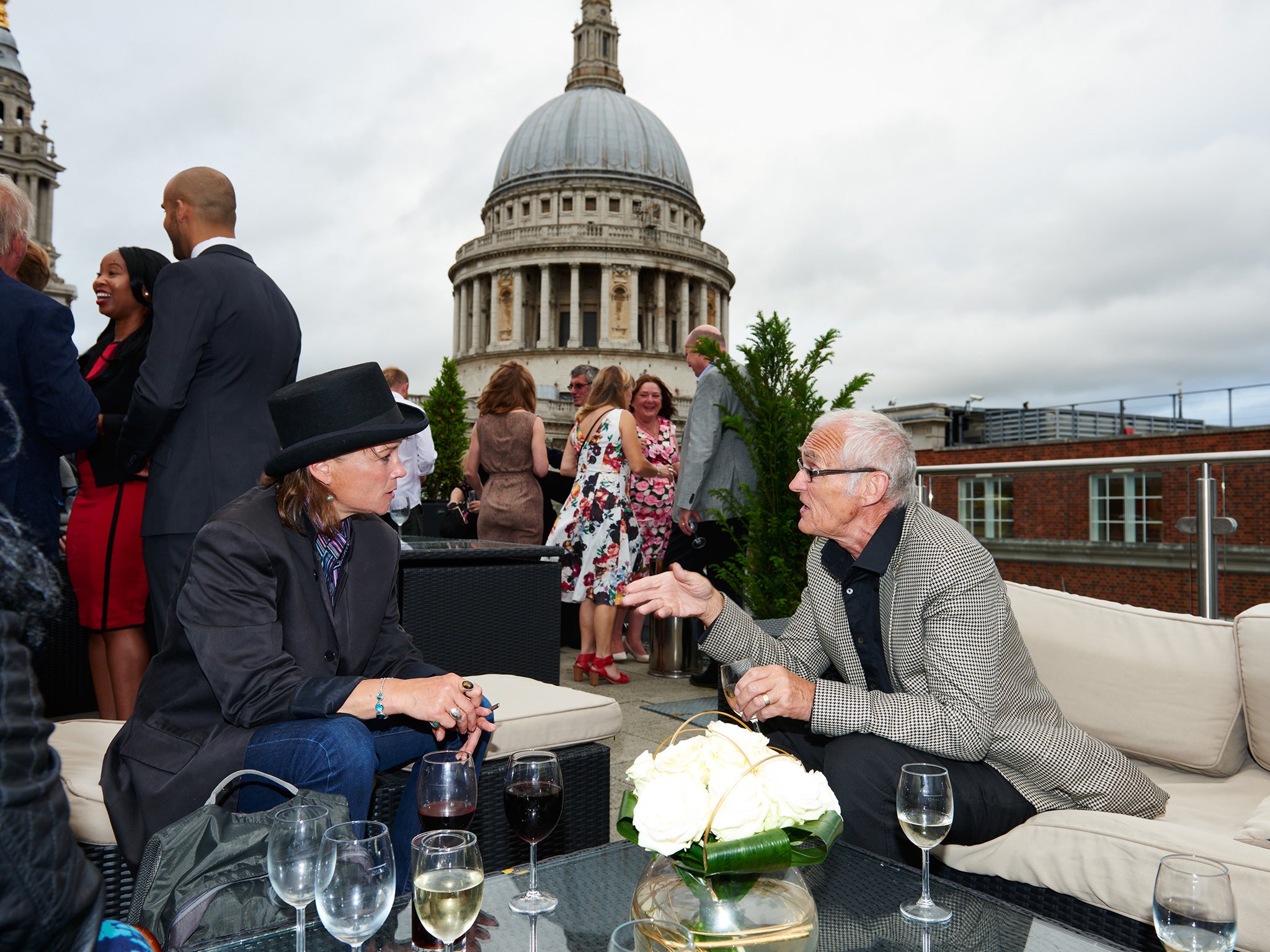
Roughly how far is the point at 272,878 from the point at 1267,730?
292 centimetres

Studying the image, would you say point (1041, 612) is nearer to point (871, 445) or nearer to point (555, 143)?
point (871, 445)

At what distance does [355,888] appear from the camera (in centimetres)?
145

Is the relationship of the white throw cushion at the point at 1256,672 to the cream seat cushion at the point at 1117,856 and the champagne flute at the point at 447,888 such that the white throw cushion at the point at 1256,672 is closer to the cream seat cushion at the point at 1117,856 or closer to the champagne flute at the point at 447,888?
the cream seat cushion at the point at 1117,856

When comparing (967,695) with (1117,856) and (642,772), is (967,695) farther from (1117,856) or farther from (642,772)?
(642,772)

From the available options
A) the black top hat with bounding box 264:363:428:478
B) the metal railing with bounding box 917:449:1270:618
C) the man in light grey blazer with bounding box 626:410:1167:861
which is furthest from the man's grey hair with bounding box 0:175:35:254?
the metal railing with bounding box 917:449:1270:618

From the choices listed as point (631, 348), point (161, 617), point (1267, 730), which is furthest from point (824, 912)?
point (631, 348)

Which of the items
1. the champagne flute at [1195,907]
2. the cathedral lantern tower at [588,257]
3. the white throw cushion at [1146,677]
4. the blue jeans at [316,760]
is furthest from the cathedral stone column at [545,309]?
the champagne flute at [1195,907]

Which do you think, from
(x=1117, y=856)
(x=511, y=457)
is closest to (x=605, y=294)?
(x=511, y=457)

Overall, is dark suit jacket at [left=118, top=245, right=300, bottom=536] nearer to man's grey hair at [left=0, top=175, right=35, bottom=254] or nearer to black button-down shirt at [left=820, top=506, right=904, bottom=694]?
man's grey hair at [left=0, top=175, right=35, bottom=254]

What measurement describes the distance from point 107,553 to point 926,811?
3.23m

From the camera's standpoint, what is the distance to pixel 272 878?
1527 mm

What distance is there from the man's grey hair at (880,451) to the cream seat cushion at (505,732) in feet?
4.05

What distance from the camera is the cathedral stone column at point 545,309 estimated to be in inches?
2226

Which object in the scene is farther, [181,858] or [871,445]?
[871,445]
